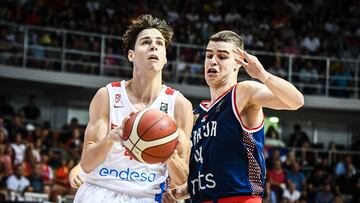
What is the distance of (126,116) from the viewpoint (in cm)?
622

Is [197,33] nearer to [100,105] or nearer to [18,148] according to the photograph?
[18,148]

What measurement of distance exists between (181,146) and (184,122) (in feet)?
0.82

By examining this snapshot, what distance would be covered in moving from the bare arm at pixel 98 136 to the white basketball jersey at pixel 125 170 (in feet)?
0.19

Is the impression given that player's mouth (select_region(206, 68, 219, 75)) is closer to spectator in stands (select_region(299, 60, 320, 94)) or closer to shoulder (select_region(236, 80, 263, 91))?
shoulder (select_region(236, 80, 263, 91))

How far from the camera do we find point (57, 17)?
21.6 metres

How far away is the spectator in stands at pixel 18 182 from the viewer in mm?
14945

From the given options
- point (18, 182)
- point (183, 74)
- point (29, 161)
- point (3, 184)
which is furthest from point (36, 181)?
point (183, 74)

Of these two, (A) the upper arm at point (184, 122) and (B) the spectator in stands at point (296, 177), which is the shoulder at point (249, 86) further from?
(B) the spectator in stands at point (296, 177)

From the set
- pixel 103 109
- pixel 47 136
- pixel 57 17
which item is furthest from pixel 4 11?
pixel 103 109

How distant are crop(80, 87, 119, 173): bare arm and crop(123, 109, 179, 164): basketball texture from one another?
12 cm

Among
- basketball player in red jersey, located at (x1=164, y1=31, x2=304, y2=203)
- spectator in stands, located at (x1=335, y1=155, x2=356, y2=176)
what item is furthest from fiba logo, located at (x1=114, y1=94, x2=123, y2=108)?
spectator in stands, located at (x1=335, y1=155, x2=356, y2=176)

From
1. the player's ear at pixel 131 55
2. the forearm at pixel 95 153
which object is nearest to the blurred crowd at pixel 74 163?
the player's ear at pixel 131 55

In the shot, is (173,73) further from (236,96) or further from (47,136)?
(236,96)

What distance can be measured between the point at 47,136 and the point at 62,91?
4232 mm
